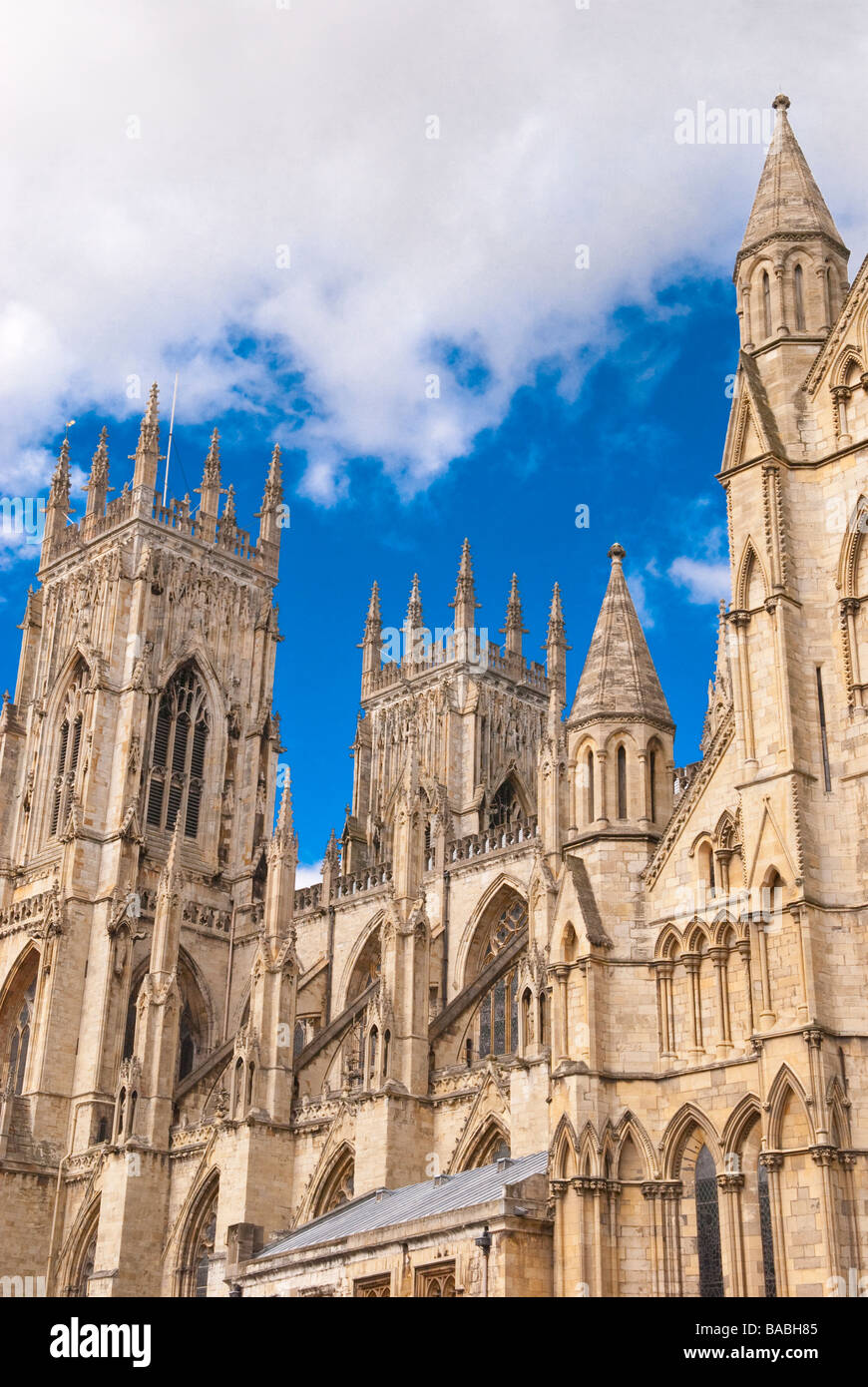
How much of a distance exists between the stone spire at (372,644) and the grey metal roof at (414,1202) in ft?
143

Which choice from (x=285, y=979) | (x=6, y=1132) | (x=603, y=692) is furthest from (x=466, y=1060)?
(x=603, y=692)

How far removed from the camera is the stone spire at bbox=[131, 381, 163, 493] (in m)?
60.6

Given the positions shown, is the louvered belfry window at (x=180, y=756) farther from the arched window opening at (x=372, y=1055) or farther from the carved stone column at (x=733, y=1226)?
the carved stone column at (x=733, y=1226)

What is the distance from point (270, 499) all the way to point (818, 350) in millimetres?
46151

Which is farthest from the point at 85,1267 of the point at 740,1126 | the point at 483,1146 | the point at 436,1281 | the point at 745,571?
the point at 745,571

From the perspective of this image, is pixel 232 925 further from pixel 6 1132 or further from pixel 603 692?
pixel 603 692

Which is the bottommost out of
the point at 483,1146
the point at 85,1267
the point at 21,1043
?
the point at 85,1267

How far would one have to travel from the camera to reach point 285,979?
1754 inches

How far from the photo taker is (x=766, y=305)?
2209 cm

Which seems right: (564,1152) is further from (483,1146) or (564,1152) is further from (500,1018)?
(500,1018)

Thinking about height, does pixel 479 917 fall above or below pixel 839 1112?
above

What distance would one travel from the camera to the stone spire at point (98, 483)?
206ft

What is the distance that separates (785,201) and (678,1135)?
1287 cm

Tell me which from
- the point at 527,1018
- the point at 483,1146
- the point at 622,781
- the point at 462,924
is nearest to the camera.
Result: the point at 622,781
